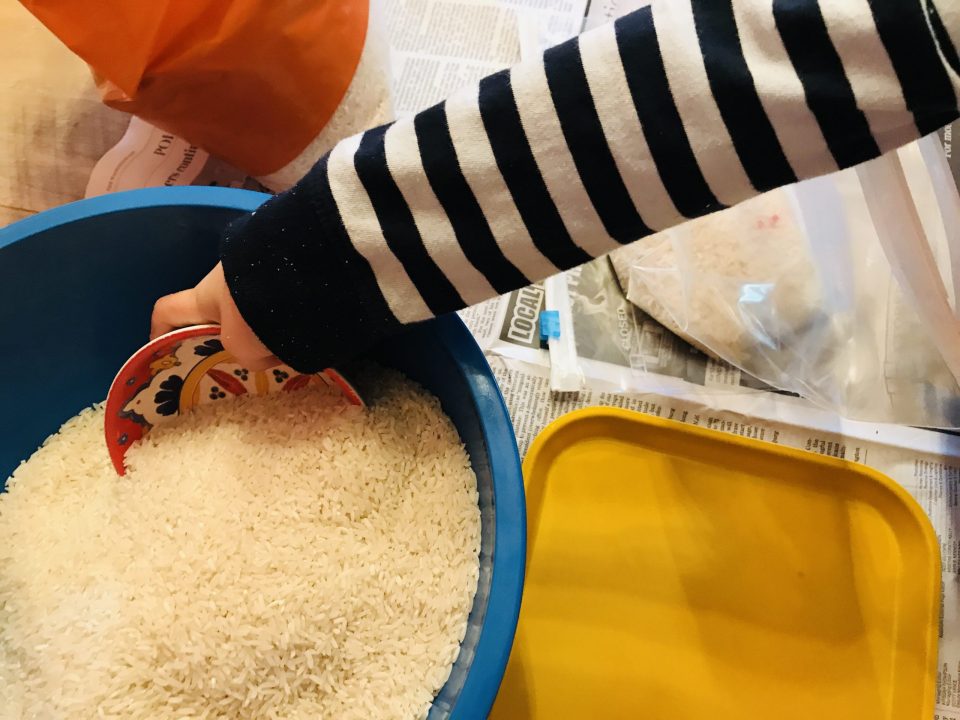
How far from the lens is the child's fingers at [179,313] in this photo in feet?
1.75

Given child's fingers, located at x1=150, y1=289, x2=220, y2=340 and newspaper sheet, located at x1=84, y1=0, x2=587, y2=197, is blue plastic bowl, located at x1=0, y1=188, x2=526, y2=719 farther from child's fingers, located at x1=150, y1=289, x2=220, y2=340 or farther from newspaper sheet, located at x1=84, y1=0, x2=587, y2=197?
newspaper sheet, located at x1=84, y1=0, x2=587, y2=197

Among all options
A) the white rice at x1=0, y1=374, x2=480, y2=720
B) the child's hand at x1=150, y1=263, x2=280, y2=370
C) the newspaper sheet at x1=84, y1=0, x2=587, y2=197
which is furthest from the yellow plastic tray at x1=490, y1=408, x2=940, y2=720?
the newspaper sheet at x1=84, y1=0, x2=587, y2=197

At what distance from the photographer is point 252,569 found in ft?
1.67

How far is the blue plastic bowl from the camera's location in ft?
1.60

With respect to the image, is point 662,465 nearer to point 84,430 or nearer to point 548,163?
point 548,163

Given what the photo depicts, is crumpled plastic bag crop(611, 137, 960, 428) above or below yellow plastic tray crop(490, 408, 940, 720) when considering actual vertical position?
above

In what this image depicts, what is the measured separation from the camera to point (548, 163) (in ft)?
1.35

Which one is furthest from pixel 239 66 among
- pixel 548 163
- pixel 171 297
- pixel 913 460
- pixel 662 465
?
pixel 913 460

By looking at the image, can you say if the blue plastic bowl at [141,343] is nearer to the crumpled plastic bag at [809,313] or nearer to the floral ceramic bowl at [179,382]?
the floral ceramic bowl at [179,382]

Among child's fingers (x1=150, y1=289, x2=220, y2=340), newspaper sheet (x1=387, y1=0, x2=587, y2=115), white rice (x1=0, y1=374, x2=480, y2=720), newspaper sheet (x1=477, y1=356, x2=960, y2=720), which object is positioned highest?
newspaper sheet (x1=387, y1=0, x2=587, y2=115)

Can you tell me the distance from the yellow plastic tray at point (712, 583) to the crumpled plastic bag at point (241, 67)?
34 centimetres

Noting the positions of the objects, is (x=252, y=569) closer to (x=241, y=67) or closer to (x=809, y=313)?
(x=241, y=67)

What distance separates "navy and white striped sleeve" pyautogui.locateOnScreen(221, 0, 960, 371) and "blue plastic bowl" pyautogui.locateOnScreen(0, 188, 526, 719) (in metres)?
0.08

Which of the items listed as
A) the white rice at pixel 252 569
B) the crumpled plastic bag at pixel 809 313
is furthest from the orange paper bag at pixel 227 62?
the crumpled plastic bag at pixel 809 313
